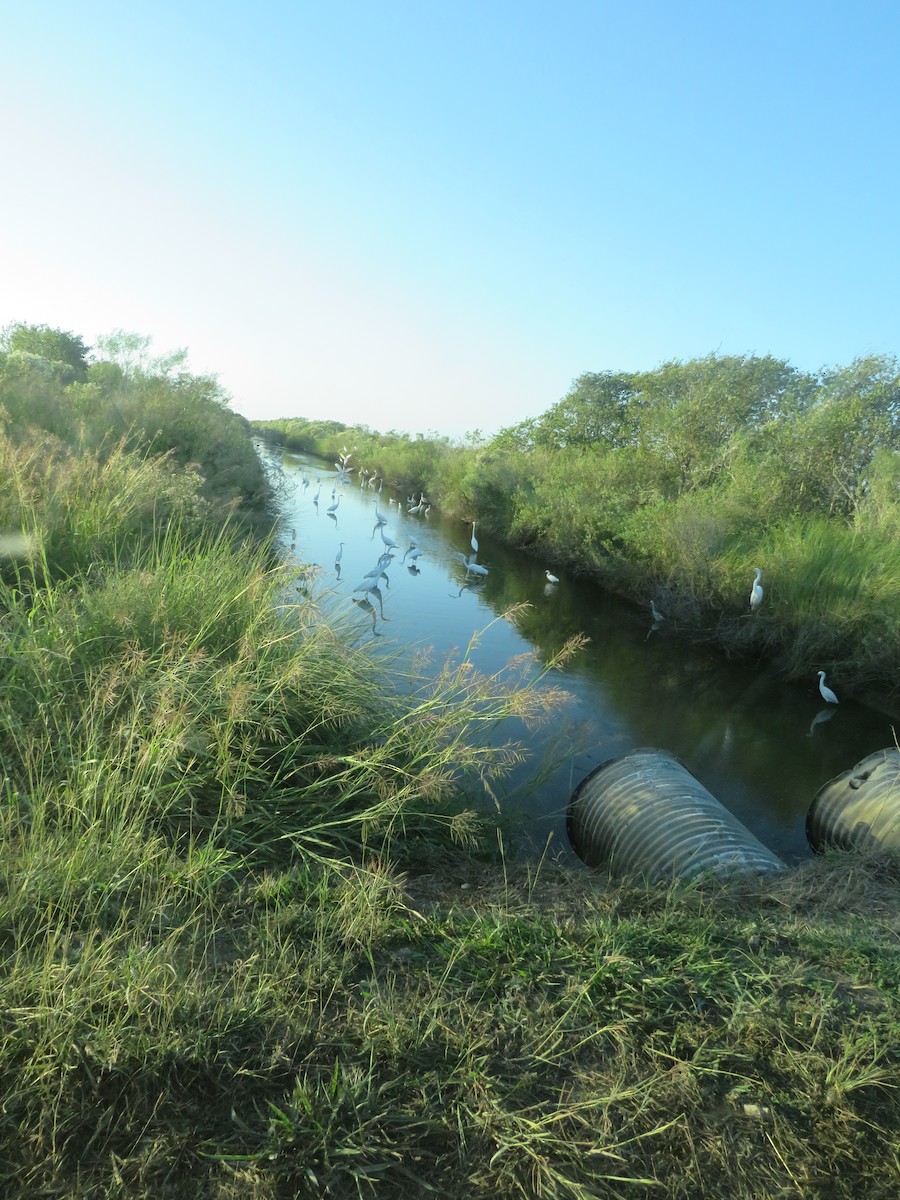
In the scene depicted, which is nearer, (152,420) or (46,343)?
(152,420)

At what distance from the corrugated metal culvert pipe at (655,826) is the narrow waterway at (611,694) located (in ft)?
1.11

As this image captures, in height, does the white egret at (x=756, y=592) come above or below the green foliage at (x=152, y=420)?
below

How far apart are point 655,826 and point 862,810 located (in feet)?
6.44

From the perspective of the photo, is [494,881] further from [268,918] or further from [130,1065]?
[130,1065]

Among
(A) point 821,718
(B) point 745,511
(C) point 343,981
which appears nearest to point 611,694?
(A) point 821,718

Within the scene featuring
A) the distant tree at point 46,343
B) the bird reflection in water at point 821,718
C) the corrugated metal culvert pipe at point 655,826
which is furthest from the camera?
the distant tree at point 46,343

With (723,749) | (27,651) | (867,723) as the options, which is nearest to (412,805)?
(27,651)

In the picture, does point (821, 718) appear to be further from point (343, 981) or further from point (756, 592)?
point (343, 981)

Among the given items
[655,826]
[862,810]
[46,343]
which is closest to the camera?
[655,826]

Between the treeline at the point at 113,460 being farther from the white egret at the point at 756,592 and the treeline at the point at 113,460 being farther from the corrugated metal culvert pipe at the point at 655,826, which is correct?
the white egret at the point at 756,592

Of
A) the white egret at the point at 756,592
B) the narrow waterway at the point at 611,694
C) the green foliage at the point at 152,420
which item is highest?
the green foliage at the point at 152,420

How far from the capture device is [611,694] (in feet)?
35.0

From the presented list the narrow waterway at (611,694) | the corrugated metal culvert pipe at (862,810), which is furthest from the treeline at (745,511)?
the corrugated metal culvert pipe at (862,810)

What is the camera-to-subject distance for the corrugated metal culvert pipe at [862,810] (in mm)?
5348
